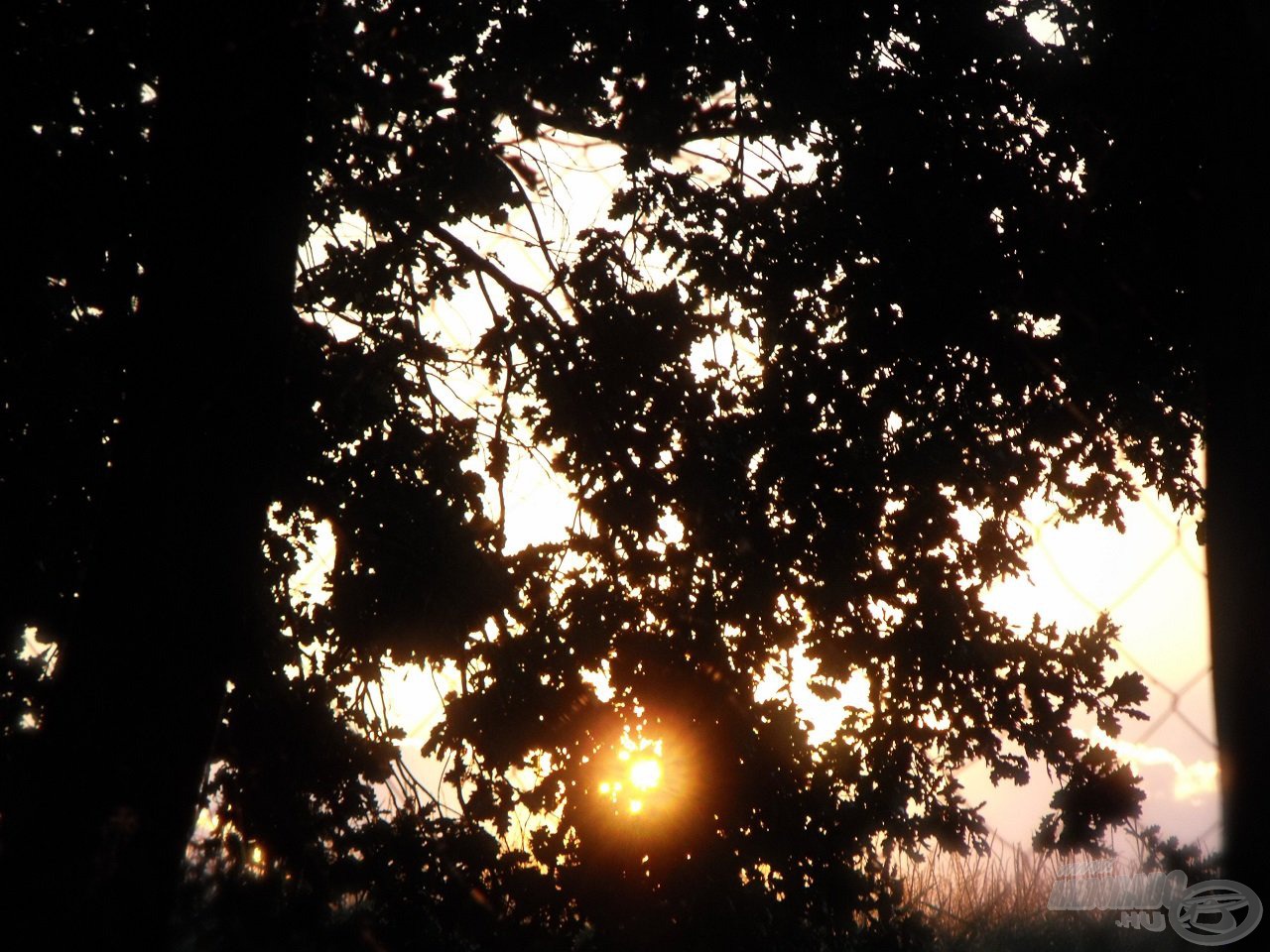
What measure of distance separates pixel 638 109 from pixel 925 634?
274 centimetres

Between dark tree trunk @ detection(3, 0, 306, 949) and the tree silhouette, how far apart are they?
0.04 meters

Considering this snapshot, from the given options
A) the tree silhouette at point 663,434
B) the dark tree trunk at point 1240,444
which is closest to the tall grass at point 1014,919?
the tree silhouette at point 663,434

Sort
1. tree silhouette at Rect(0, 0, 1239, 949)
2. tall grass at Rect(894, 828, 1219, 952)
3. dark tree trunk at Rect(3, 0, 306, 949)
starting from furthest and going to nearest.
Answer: tall grass at Rect(894, 828, 1219, 952), tree silhouette at Rect(0, 0, 1239, 949), dark tree trunk at Rect(3, 0, 306, 949)

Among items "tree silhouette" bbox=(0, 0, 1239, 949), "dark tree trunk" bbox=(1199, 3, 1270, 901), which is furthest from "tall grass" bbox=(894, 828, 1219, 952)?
"dark tree trunk" bbox=(1199, 3, 1270, 901)

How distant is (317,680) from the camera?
527 centimetres

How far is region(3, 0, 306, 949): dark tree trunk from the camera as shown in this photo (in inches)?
104

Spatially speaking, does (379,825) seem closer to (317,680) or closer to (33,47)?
(317,680)

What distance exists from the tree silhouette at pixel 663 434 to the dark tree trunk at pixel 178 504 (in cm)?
4

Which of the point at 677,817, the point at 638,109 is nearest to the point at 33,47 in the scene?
the point at 638,109

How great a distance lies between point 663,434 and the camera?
5.18 m

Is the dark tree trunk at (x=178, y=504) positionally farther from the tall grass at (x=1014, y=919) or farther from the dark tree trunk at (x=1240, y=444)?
the tall grass at (x=1014, y=919)

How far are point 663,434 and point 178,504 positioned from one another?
8.96ft

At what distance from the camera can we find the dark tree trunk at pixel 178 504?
2637 millimetres

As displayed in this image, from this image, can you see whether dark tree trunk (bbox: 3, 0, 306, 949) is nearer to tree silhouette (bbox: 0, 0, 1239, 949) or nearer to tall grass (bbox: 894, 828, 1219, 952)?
tree silhouette (bbox: 0, 0, 1239, 949)
